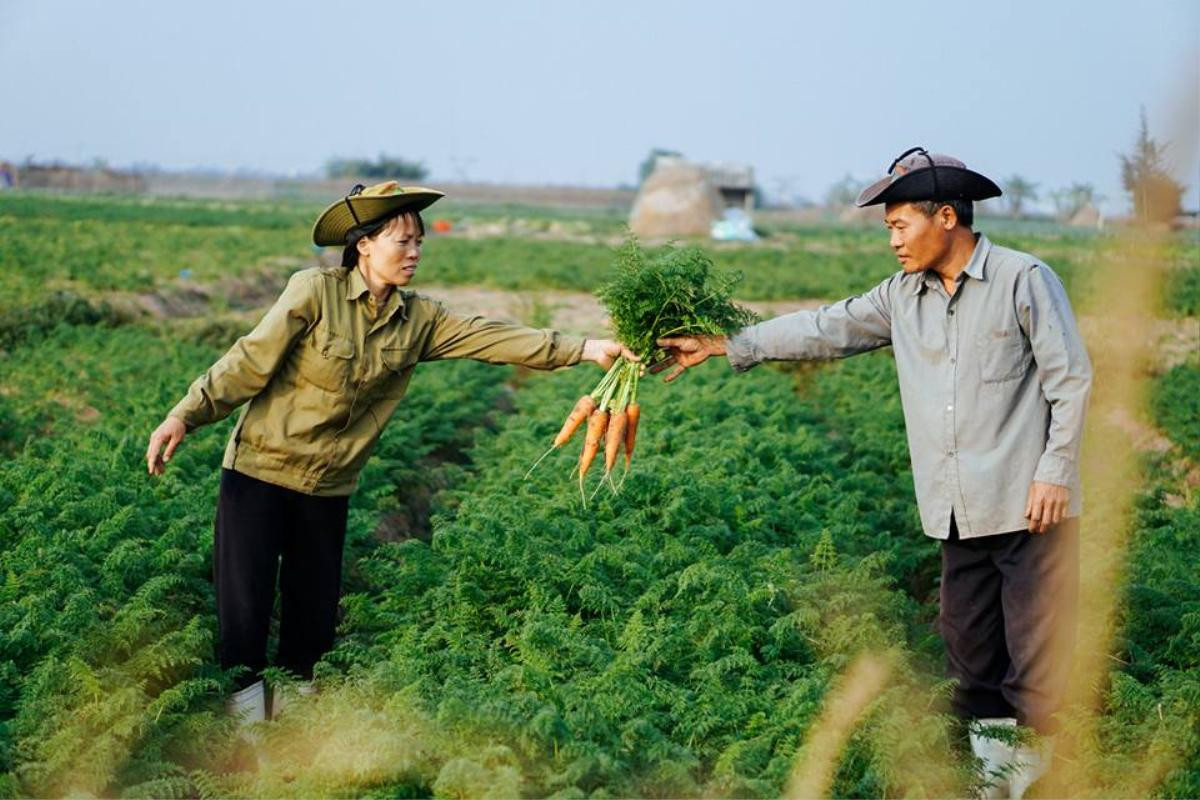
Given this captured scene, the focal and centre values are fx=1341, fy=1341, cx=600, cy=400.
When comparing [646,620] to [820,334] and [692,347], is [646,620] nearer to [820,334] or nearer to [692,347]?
[692,347]

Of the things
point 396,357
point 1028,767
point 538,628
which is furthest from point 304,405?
point 1028,767

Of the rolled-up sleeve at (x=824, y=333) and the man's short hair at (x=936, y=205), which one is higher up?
the man's short hair at (x=936, y=205)

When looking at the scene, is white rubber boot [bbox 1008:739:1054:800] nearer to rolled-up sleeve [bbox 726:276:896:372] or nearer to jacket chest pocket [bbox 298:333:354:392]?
rolled-up sleeve [bbox 726:276:896:372]

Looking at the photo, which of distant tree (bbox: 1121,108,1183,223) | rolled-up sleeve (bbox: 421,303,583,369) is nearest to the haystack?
rolled-up sleeve (bbox: 421,303,583,369)

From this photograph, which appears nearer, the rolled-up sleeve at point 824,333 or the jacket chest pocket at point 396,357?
the rolled-up sleeve at point 824,333

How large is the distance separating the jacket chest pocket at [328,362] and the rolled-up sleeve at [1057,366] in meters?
2.51

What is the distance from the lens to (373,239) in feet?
17.1

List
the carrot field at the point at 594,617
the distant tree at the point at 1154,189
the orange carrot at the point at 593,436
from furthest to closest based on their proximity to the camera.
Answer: the orange carrot at the point at 593,436 < the carrot field at the point at 594,617 < the distant tree at the point at 1154,189

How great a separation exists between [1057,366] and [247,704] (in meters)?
3.30

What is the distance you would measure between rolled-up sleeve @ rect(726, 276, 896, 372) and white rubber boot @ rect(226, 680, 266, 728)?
232 centimetres

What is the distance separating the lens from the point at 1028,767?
4.62 meters

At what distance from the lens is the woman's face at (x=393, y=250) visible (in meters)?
5.17

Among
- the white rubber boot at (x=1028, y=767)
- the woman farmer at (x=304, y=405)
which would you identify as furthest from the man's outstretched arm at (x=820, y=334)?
the white rubber boot at (x=1028, y=767)

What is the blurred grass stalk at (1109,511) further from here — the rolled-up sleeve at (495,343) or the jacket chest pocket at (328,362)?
the jacket chest pocket at (328,362)
